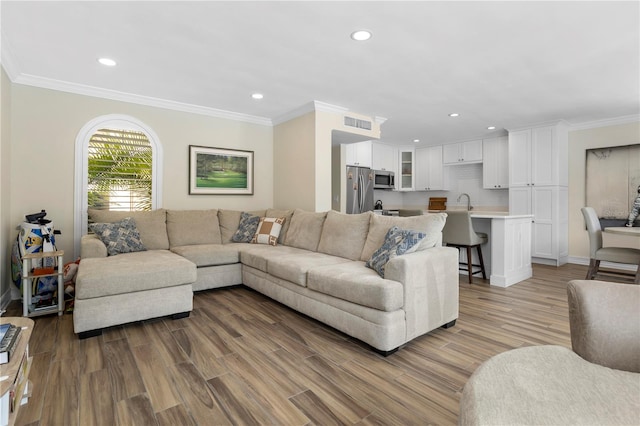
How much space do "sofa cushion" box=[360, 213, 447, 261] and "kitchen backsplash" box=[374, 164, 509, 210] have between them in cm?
449

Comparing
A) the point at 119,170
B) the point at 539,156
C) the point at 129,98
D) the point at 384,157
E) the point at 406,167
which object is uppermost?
the point at 129,98

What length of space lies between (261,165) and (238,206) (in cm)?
A: 77

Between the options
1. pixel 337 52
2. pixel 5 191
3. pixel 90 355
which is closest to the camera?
pixel 90 355

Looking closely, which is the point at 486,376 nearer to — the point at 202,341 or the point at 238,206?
the point at 202,341

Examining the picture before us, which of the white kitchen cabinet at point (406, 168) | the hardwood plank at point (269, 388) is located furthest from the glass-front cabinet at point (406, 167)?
the hardwood plank at point (269, 388)

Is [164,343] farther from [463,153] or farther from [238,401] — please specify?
[463,153]

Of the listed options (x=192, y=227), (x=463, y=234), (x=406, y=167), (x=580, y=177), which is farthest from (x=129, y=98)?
(x=580, y=177)

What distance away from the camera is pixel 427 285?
2.50m

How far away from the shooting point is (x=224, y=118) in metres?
4.94

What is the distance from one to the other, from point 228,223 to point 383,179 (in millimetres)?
3693

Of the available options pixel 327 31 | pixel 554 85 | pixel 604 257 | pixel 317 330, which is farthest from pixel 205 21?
pixel 604 257

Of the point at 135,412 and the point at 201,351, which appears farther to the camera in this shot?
the point at 201,351

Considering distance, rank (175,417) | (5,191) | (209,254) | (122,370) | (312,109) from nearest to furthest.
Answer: (175,417) → (122,370) → (5,191) → (209,254) → (312,109)

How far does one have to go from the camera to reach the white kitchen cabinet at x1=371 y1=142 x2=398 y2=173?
275 inches
